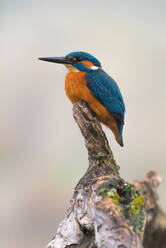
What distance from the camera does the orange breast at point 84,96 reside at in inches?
186

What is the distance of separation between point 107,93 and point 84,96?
1.01 ft

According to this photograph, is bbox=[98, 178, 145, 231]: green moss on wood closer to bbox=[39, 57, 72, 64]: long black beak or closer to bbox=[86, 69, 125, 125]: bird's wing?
bbox=[86, 69, 125, 125]: bird's wing

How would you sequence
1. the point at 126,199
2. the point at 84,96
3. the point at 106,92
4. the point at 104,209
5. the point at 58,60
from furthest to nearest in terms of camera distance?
1. the point at 58,60
2. the point at 106,92
3. the point at 84,96
4. the point at 126,199
5. the point at 104,209

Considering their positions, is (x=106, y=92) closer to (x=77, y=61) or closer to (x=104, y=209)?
(x=77, y=61)

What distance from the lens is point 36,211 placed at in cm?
995

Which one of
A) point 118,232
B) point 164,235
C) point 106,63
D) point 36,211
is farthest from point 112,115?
point 106,63

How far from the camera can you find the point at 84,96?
4.75 meters

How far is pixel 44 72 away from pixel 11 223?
4.79 metres

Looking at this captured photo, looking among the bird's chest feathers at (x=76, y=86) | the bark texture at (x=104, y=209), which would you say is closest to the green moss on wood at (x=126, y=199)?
the bark texture at (x=104, y=209)

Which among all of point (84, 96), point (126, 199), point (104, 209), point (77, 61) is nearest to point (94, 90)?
point (84, 96)

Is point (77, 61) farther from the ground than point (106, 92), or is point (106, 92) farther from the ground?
point (77, 61)

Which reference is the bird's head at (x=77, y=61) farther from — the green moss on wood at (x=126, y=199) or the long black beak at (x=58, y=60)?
the green moss on wood at (x=126, y=199)

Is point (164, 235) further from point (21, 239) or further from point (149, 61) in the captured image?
point (149, 61)

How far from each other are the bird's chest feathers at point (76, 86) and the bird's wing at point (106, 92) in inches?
2.5
